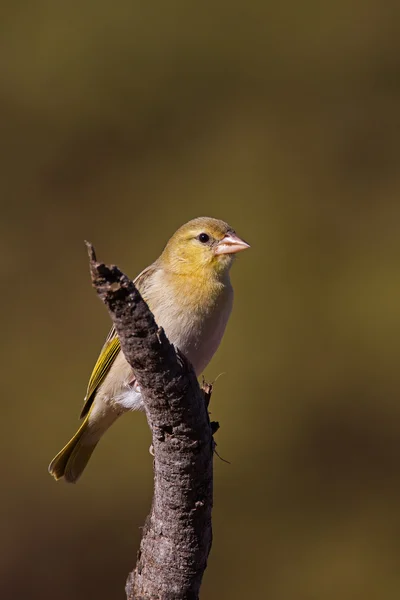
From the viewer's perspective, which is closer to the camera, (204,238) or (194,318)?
(194,318)

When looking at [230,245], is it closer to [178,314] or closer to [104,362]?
[178,314]

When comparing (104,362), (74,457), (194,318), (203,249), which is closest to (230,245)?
(203,249)

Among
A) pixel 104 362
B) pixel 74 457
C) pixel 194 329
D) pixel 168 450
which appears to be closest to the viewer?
pixel 168 450

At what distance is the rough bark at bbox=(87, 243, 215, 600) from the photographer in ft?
7.25

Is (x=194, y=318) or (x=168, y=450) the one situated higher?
(x=194, y=318)

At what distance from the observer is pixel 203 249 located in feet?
12.5

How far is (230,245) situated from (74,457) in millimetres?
1193

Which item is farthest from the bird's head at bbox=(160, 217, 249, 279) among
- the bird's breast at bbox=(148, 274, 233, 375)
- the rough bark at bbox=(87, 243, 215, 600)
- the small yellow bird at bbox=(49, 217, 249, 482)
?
the rough bark at bbox=(87, 243, 215, 600)

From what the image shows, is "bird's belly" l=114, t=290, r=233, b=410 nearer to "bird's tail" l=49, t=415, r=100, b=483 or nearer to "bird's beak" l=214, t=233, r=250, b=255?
"bird's beak" l=214, t=233, r=250, b=255

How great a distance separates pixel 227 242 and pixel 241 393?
5.49 feet

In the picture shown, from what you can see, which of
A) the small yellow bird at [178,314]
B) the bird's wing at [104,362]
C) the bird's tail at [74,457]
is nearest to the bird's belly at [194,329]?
the small yellow bird at [178,314]

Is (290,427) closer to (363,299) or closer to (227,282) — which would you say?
(363,299)

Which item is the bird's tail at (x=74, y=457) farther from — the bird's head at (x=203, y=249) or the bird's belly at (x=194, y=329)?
the bird's head at (x=203, y=249)

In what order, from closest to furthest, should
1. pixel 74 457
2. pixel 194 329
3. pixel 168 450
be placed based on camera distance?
pixel 168 450
pixel 194 329
pixel 74 457
